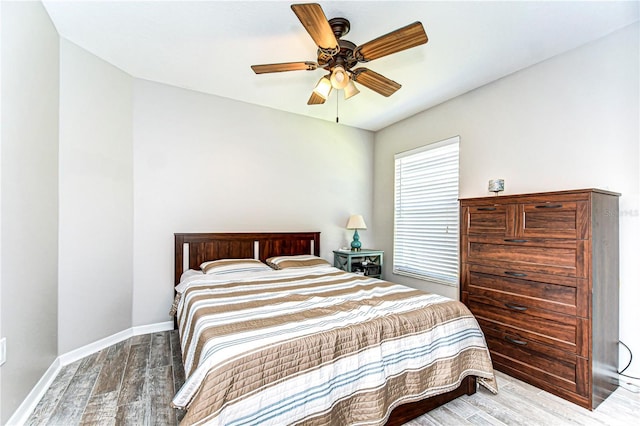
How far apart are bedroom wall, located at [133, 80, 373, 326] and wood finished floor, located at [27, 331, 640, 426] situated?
940 millimetres

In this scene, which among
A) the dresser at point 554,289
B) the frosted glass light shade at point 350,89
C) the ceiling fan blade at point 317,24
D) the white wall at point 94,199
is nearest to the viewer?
the ceiling fan blade at point 317,24

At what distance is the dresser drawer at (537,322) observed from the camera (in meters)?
2.07

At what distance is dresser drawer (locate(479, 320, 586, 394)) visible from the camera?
6.79ft

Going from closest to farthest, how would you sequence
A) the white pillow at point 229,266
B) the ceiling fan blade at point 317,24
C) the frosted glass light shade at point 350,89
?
the ceiling fan blade at point 317,24 → the frosted glass light shade at point 350,89 → the white pillow at point 229,266

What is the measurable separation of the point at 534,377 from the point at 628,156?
6.05 feet

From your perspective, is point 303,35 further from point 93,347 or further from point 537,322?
point 93,347

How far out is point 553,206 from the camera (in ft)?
7.22

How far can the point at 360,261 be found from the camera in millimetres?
4340

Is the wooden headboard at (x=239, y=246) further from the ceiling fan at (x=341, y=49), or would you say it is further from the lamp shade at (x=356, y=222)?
the ceiling fan at (x=341, y=49)

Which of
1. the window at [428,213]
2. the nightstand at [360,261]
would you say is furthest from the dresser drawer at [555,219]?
the nightstand at [360,261]

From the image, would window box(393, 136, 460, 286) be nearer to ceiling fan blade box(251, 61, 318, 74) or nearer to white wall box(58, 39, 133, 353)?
ceiling fan blade box(251, 61, 318, 74)

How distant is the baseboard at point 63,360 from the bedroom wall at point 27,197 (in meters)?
0.06

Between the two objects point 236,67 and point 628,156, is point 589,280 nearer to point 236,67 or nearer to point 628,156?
point 628,156

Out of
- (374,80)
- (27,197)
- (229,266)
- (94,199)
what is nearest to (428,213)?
(374,80)
